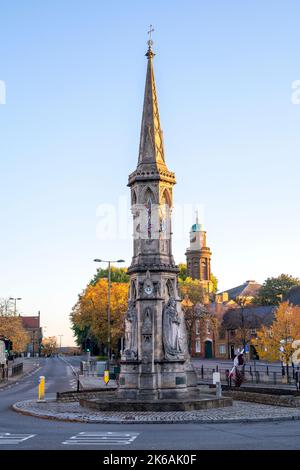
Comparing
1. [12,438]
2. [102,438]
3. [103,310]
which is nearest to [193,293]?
[103,310]

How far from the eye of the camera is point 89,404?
2411 cm

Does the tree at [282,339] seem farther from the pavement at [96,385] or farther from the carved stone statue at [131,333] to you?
Answer: the carved stone statue at [131,333]

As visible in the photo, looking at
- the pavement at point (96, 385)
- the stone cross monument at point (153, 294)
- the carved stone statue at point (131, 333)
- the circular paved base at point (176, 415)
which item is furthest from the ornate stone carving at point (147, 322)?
the pavement at point (96, 385)

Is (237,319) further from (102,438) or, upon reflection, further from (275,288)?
(102,438)

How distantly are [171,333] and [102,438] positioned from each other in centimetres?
1025

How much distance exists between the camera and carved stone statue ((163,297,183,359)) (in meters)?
25.6

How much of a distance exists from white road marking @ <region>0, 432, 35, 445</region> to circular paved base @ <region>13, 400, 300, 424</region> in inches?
145

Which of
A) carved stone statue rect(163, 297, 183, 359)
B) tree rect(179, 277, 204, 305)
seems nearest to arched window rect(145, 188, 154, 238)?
carved stone statue rect(163, 297, 183, 359)

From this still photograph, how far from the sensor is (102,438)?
51.8 feet

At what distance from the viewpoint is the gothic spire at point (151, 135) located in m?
28.0

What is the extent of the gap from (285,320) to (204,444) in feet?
115

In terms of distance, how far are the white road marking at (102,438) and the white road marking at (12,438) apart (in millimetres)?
1280

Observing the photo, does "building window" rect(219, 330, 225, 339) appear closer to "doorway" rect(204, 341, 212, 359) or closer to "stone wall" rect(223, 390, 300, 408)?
"doorway" rect(204, 341, 212, 359)

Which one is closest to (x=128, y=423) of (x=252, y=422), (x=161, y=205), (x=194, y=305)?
(x=252, y=422)
